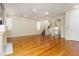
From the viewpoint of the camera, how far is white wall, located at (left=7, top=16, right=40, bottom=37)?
3416 mm

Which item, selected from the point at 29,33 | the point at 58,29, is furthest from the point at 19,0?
the point at 58,29

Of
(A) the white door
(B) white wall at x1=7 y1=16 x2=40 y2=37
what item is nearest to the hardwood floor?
(B) white wall at x1=7 y1=16 x2=40 y2=37

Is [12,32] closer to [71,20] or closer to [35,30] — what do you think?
[35,30]

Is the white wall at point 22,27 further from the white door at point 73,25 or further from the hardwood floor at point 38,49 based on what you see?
the white door at point 73,25

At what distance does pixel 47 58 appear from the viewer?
72.0 inches

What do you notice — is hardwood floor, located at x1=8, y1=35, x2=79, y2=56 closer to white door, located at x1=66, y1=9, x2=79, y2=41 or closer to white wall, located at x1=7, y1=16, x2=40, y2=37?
white wall, located at x1=7, y1=16, x2=40, y2=37

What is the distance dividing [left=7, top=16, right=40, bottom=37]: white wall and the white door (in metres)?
2.35

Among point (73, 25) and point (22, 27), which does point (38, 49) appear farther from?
point (73, 25)

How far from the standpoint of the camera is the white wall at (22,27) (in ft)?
11.2

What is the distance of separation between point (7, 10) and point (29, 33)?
1481mm

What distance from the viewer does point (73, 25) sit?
5.68 metres

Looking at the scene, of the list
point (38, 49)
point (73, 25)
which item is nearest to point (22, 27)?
point (38, 49)

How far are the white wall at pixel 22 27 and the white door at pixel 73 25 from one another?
2349mm

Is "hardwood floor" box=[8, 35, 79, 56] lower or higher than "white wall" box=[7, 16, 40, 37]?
lower
